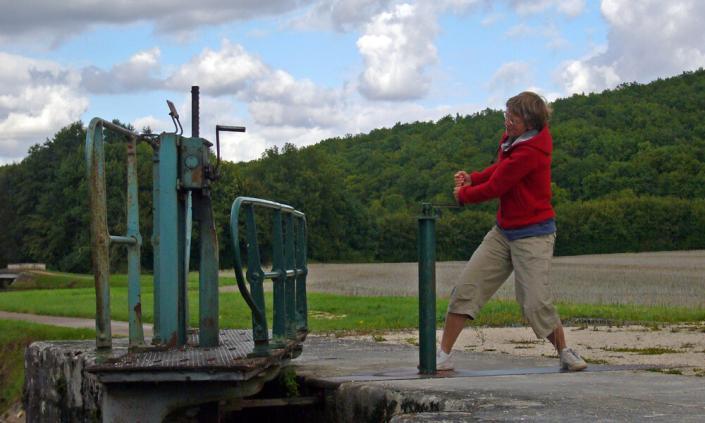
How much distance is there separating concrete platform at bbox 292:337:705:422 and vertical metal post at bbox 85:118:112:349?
1.48m

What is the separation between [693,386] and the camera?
618cm

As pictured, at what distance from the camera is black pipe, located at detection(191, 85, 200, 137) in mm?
6645

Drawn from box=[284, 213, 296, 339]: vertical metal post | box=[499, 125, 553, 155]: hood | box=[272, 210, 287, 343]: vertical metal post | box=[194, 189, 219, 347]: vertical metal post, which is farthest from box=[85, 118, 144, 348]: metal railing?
box=[499, 125, 553, 155]: hood

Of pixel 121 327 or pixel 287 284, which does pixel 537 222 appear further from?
pixel 121 327

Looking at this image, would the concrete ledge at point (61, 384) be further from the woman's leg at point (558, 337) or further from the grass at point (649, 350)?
the grass at point (649, 350)

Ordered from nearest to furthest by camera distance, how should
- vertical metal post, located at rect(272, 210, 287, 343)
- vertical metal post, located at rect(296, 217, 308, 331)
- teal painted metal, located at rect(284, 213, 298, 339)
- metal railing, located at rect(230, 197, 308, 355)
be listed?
metal railing, located at rect(230, 197, 308, 355) < vertical metal post, located at rect(272, 210, 287, 343) < teal painted metal, located at rect(284, 213, 298, 339) < vertical metal post, located at rect(296, 217, 308, 331)

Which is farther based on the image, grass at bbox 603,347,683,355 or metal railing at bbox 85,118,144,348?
grass at bbox 603,347,683,355

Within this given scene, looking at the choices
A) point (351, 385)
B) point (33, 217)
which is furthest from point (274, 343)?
point (33, 217)

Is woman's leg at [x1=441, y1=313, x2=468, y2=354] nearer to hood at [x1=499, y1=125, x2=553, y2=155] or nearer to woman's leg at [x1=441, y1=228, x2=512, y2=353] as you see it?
woman's leg at [x1=441, y1=228, x2=512, y2=353]

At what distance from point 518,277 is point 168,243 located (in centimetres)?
210

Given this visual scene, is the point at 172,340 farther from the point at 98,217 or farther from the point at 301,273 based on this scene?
the point at 301,273

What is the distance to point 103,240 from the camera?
5906mm

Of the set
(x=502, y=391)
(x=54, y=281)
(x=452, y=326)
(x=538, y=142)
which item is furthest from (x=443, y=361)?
(x=54, y=281)

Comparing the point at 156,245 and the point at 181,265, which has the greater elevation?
the point at 156,245
